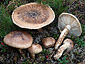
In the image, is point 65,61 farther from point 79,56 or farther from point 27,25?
point 27,25

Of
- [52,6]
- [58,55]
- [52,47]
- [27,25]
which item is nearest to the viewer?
[27,25]

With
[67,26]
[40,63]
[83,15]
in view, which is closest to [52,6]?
[67,26]

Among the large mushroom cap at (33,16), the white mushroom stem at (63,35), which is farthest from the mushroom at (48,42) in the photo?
the large mushroom cap at (33,16)

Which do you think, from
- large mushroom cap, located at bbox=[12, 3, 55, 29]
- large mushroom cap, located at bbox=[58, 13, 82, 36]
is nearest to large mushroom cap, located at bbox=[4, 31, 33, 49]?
large mushroom cap, located at bbox=[12, 3, 55, 29]

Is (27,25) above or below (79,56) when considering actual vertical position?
above

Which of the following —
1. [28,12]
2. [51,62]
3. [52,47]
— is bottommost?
[51,62]

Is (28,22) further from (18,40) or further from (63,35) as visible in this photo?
(63,35)
